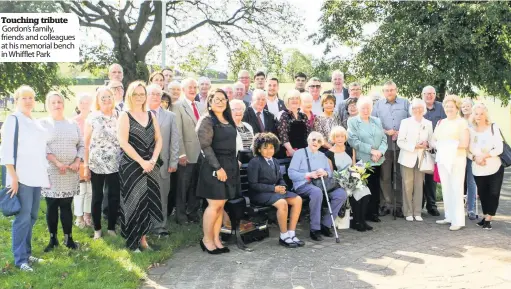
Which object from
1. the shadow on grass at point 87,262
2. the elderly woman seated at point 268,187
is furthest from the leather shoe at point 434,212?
the shadow on grass at point 87,262

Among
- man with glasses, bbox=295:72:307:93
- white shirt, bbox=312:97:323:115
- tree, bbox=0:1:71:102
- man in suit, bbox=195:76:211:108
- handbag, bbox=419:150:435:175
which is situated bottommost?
handbag, bbox=419:150:435:175

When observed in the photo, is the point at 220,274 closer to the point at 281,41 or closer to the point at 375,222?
the point at 375,222

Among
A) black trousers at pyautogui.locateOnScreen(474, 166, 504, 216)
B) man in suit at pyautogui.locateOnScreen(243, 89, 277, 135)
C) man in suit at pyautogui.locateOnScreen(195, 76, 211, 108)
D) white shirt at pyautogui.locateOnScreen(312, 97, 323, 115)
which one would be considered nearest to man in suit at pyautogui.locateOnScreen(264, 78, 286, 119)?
white shirt at pyautogui.locateOnScreen(312, 97, 323, 115)

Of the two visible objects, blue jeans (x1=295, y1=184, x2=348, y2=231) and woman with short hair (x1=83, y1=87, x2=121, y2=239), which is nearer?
woman with short hair (x1=83, y1=87, x2=121, y2=239)

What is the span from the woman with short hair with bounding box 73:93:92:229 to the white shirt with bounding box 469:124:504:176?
5720 mm

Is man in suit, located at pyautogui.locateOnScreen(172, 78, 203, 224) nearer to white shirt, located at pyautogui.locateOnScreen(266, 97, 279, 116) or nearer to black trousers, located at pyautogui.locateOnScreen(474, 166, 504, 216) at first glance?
white shirt, located at pyautogui.locateOnScreen(266, 97, 279, 116)

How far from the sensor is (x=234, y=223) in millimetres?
6965

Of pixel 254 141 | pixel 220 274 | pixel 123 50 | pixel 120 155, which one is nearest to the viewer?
pixel 220 274

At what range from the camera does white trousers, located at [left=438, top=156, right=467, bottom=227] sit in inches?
317

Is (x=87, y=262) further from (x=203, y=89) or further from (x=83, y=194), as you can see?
(x=203, y=89)

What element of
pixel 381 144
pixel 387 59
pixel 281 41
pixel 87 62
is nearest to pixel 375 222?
pixel 381 144

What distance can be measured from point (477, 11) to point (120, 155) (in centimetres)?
1157

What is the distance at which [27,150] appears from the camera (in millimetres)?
5688

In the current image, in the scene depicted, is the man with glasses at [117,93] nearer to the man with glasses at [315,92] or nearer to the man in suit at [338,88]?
the man with glasses at [315,92]
